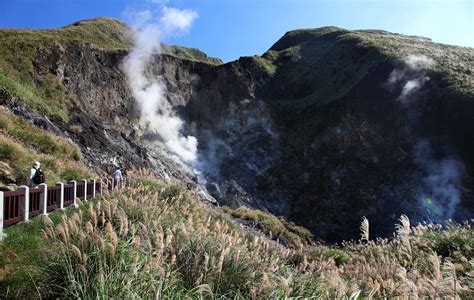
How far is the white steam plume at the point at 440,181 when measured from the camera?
119 feet

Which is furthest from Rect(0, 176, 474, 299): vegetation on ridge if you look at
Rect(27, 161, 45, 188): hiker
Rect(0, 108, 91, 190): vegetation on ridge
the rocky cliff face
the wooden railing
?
the rocky cliff face

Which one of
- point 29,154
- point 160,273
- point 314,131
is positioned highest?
point 314,131

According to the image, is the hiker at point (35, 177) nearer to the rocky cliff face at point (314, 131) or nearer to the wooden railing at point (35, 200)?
the wooden railing at point (35, 200)

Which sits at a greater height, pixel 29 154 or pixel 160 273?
pixel 29 154

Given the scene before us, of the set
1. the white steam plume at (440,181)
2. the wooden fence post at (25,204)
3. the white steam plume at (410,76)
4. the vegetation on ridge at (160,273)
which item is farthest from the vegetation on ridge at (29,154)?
the white steam plume at (410,76)

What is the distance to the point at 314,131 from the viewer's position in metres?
47.6

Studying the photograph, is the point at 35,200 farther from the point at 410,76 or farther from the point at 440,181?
the point at 410,76

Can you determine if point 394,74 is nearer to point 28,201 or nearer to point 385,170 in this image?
point 385,170

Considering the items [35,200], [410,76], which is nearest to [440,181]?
[410,76]

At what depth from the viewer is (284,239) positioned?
23.1 m

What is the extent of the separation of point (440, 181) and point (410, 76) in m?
14.1

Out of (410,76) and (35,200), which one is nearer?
(35,200)

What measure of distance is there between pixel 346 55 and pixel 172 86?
2978 centimetres

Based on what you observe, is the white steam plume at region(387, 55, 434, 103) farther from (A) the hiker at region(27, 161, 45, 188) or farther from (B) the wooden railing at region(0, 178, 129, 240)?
(A) the hiker at region(27, 161, 45, 188)
